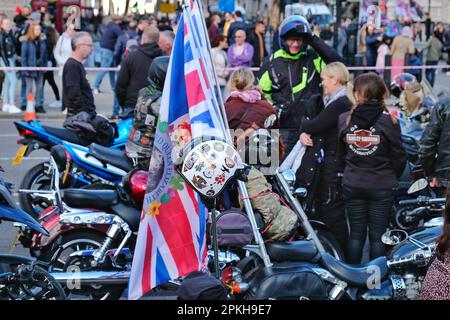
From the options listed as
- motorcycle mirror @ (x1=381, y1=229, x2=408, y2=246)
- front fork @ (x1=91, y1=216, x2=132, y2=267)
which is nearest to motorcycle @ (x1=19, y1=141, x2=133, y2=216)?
front fork @ (x1=91, y1=216, x2=132, y2=267)

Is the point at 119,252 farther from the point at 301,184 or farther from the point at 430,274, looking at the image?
the point at 430,274

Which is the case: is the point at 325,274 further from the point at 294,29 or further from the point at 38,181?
the point at 38,181

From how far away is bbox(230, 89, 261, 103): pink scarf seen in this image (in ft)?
25.5

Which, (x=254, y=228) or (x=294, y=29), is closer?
(x=254, y=228)

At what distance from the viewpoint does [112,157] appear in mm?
8477

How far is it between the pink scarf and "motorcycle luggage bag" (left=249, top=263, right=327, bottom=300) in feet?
7.70

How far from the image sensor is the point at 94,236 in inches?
267

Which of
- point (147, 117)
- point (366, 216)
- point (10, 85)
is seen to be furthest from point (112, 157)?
point (10, 85)

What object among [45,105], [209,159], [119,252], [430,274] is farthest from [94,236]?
[45,105]

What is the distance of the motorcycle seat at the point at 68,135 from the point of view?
915cm

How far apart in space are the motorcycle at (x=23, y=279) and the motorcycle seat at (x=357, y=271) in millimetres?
1618

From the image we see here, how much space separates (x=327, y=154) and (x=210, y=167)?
129 inches

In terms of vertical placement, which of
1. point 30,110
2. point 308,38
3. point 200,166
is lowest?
point 30,110
